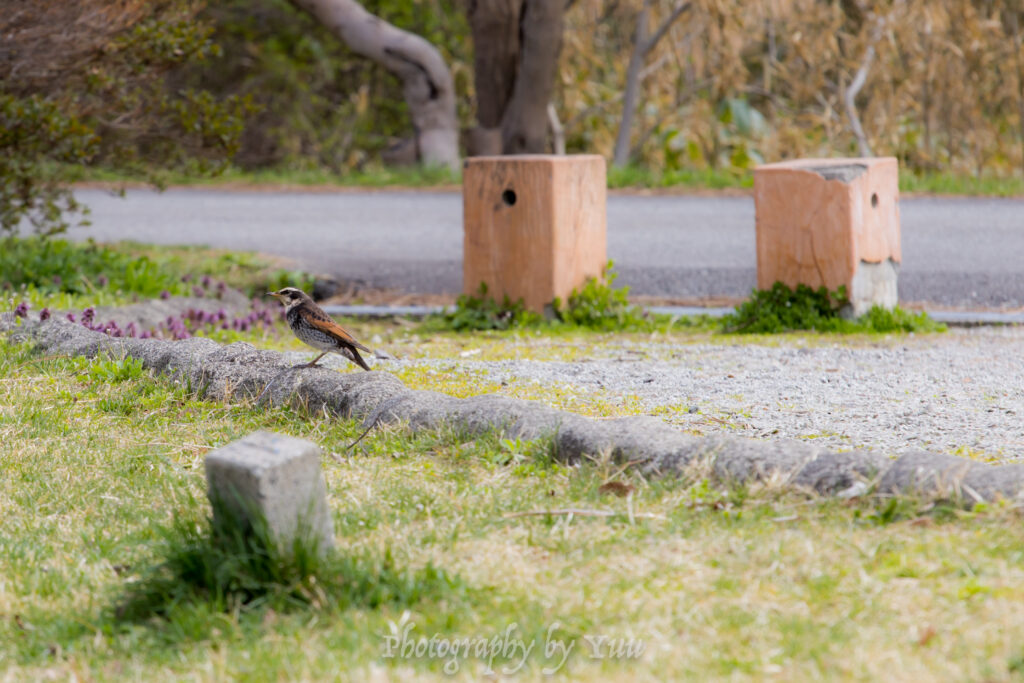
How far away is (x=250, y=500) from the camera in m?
2.75

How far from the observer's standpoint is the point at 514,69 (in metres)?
13.9

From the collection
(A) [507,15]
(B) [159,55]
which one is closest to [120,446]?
(B) [159,55]

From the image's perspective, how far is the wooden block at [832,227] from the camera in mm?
6438

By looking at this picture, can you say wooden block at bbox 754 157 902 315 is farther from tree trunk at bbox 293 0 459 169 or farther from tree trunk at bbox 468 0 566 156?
tree trunk at bbox 293 0 459 169

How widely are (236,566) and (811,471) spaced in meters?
1.59

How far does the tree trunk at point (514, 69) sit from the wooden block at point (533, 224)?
22.1 feet

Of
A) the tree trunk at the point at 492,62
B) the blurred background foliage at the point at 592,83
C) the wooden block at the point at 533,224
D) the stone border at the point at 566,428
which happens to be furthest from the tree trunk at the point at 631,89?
the stone border at the point at 566,428

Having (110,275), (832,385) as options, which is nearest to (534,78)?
(110,275)

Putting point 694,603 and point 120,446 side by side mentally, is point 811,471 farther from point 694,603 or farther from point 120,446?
point 120,446

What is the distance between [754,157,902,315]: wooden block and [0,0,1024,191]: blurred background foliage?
12.8ft

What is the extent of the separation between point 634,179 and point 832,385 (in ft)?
28.2

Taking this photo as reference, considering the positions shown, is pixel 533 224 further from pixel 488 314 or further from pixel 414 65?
pixel 414 65

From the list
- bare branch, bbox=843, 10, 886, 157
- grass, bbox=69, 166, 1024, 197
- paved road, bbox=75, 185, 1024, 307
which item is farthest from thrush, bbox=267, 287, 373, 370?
bare branch, bbox=843, 10, 886, 157

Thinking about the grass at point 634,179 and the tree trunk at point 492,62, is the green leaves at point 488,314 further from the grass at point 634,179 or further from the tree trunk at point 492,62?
the tree trunk at point 492,62
